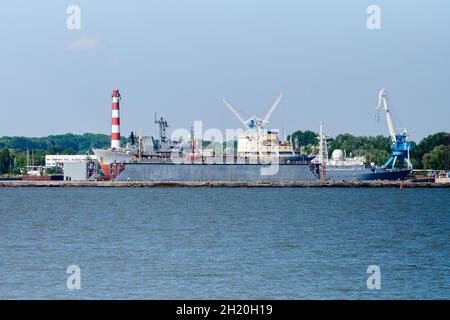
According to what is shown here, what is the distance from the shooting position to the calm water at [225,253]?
26219mm

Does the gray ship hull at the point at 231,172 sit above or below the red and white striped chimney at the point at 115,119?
below

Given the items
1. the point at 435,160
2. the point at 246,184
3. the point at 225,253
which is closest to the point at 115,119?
the point at 246,184

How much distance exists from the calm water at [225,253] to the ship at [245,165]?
54.5 metres

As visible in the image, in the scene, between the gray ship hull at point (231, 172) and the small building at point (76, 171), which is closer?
the gray ship hull at point (231, 172)

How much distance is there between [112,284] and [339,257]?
9450 millimetres

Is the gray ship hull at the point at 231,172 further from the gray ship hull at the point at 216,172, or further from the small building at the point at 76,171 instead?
the small building at the point at 76,171

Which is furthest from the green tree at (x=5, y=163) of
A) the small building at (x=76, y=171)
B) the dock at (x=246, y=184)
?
the dock at (x=246, y=184)

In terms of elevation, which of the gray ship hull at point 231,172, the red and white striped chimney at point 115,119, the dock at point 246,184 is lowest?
the dock at point 246,184

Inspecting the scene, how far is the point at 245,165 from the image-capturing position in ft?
382

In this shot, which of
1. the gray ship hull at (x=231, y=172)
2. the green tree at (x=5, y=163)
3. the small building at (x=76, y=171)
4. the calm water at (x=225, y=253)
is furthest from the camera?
the green tree at (x=5, y=163)

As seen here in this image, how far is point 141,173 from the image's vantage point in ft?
386

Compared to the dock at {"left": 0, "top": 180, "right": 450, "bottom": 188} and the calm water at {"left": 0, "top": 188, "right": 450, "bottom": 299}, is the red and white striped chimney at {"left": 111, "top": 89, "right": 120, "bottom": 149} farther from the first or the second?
the calm water at {"left": 0, "top": 188, "right": 450, "bottom": 299}

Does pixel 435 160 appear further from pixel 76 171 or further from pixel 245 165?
pixel 76 171
